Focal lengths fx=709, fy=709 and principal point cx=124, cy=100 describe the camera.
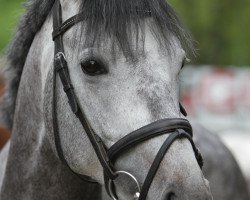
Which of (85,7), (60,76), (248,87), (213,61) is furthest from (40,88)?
(213,61)

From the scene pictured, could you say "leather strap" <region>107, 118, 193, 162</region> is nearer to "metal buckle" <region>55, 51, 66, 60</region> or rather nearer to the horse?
the horse

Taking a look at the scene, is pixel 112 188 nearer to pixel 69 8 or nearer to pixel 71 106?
pixel 71 106

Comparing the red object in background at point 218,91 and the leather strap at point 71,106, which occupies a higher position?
the leather strap at point 71,106

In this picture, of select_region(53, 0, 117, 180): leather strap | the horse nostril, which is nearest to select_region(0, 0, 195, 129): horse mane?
select_region(53, 0, 117, 180): leather strap

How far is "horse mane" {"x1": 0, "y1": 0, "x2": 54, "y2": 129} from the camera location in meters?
4.29

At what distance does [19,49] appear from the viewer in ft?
14.7

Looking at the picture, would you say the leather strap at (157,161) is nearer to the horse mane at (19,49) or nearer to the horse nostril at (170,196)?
the horse nostril at (170,196)

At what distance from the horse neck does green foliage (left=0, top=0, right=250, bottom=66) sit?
2125 cm

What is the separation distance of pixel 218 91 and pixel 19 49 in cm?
1470

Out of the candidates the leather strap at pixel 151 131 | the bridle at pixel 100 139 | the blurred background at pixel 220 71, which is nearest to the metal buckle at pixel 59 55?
the bridle at pixel 100 139

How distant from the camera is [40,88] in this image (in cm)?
414

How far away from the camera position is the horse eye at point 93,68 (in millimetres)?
3689

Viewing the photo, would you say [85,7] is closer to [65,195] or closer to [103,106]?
[103,106]

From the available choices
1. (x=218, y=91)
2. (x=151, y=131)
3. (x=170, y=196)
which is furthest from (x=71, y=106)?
(x=218, y=91)
